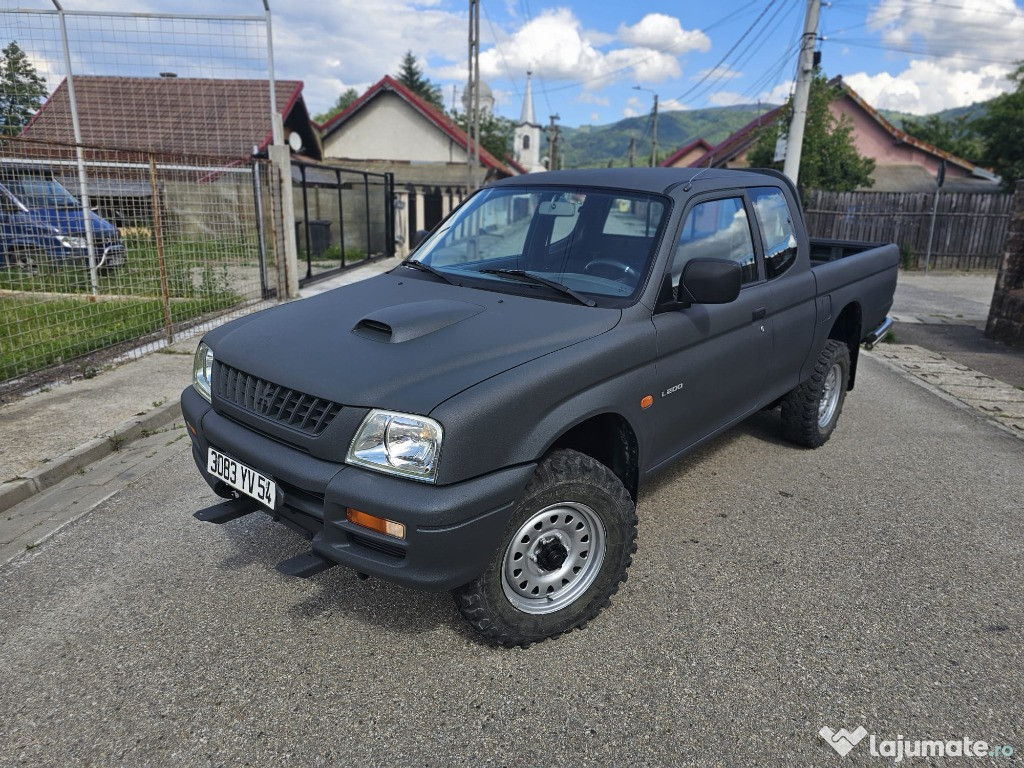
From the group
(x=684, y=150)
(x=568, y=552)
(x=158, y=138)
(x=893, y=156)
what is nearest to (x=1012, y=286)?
(x=568, y=552)

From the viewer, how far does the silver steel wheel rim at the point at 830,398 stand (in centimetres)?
507

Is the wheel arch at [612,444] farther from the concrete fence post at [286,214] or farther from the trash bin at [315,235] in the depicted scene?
the trash bin at [315,235]

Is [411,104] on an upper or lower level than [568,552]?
upper

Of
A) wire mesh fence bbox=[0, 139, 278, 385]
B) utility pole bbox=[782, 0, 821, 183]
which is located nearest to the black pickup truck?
wire mesh fence bbox=[0, 139, 278, 385]

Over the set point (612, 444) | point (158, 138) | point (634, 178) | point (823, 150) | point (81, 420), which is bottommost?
point (81, 420)

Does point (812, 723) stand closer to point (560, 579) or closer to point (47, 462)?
point (560, 579)

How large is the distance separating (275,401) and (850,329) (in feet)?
14.7

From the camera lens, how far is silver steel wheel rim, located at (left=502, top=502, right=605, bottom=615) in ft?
8.91

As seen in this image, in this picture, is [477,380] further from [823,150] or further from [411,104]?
[411,104]

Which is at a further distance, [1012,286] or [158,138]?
[158,138]

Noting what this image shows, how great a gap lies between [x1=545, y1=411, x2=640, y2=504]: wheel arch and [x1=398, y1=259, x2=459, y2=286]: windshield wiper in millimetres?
1079

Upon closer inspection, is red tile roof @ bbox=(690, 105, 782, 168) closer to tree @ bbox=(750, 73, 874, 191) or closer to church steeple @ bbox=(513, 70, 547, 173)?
tree @ bbox=(750, 73, 874, 191)

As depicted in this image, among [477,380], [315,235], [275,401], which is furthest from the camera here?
[315,235]

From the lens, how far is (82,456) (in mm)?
4578
